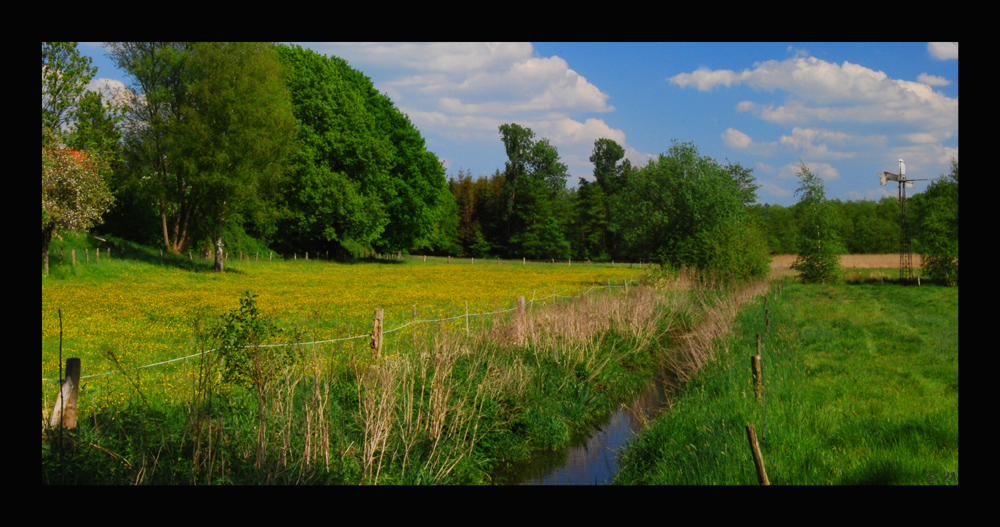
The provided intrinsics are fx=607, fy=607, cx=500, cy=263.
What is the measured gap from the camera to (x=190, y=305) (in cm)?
2083

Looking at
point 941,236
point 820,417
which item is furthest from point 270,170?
point 941,236

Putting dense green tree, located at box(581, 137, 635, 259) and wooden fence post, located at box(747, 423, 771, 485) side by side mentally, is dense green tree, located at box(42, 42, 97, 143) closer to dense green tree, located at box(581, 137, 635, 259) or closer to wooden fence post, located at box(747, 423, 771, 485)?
wooden fence post, located at box(747, 423, 771, 485)

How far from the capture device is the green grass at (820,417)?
7367 mm

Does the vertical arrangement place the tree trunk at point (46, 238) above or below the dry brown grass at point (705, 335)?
above

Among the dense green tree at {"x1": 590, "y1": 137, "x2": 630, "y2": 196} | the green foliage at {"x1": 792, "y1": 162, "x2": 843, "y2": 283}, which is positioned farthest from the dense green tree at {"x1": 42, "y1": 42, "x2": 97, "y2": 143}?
the dense green tree at {"x1": 590, "y1": 137, "x2": 630, "y2": 196}

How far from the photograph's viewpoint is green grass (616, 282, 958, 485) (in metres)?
7.37

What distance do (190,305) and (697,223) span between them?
84.3 ft

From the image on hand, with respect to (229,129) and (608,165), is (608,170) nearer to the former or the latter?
(608,165)

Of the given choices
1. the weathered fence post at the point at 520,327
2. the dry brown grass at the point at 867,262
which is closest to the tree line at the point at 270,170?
the dry brown grass at the point at 867,262

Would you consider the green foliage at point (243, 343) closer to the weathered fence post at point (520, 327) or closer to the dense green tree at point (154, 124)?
the weathered fence post at point (520, 327)

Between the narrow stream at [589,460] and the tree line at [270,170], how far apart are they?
821 inches

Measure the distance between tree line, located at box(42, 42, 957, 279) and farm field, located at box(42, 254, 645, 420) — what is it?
3.62 m
